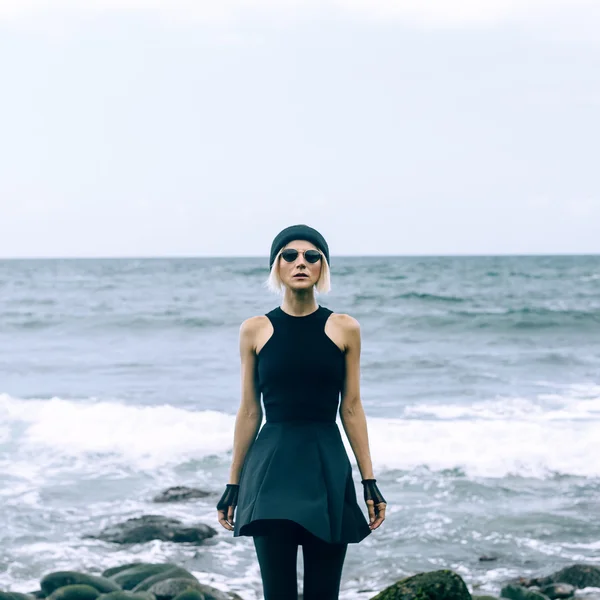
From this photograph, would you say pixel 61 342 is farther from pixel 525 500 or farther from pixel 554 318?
pixel 525 500

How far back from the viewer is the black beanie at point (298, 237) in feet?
12.3

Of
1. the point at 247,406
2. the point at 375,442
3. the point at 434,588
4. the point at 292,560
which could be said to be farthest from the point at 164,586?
the point at 375,442

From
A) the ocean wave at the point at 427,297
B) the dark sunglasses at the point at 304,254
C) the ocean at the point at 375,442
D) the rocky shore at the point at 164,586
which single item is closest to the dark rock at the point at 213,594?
the rocky shore at the point at 164,586

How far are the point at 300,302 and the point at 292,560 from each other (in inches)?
40.6

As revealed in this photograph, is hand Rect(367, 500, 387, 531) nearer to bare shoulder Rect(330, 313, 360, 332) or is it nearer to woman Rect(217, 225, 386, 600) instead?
woman Rect(217, 225, 386, 600)

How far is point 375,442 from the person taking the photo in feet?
49.5

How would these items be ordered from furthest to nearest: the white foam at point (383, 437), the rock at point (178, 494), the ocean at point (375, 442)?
1. the white foam at point (383, 437)
2. the rock at point (178, 494)
3. the ocean at point (375, 442)

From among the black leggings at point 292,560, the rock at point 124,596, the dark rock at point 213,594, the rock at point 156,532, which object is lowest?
the rock at point 156,532

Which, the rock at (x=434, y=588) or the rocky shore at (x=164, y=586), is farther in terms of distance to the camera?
the rocky shore at (x=164, y=586)

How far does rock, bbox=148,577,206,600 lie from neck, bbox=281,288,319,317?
516 cm

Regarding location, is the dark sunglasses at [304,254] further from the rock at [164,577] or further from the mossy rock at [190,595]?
the rock at [164,577]

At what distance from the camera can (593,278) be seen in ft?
215

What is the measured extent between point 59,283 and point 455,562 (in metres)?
58.2

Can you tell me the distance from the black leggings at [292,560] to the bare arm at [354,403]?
1.12ft
